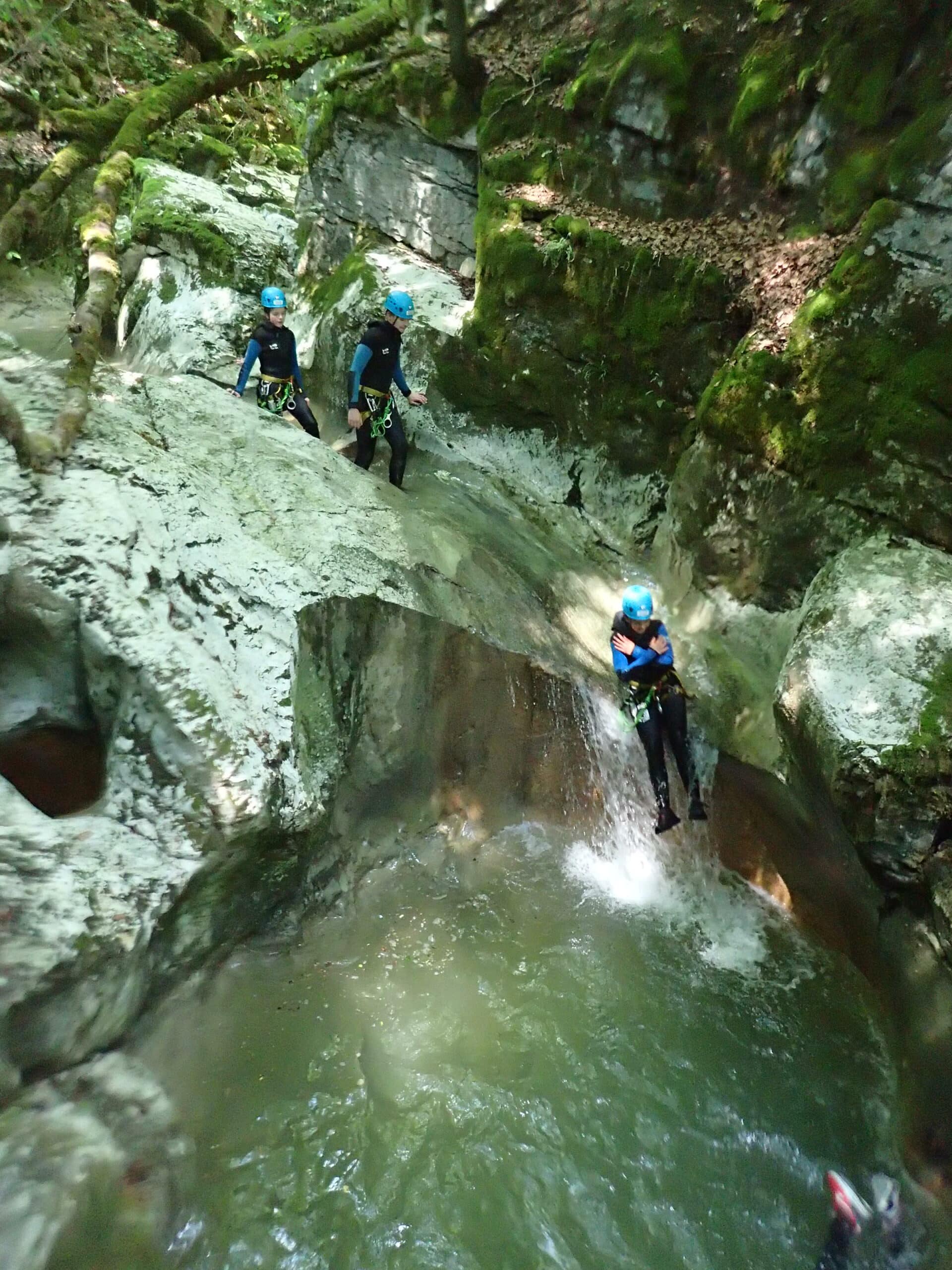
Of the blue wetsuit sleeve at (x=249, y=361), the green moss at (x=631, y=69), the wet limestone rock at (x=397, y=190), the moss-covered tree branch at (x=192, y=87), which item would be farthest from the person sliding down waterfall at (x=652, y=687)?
the wet limestone rock at (x=397, y=190)

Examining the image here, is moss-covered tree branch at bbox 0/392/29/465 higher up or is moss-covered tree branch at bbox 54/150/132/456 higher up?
moss-covered tree branch at bbox 54/150/132/456

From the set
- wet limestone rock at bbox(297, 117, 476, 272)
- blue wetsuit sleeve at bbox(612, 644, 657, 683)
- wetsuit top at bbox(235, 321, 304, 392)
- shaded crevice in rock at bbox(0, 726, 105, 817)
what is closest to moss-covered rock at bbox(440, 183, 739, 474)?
wet limestone rock at bbox(297, 117, 476, 272)

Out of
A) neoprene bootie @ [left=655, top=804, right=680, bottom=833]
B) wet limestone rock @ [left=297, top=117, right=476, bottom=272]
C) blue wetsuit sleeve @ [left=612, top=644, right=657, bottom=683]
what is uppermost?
wet limestone rock @ [left=297, top=117, right=476, bottom=272]

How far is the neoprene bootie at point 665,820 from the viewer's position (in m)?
5.86

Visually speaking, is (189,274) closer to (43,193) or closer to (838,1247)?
(43,193)

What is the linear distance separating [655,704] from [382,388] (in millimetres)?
4272

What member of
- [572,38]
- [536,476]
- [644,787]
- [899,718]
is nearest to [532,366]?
[536,476]

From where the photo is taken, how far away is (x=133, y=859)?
13.0 ft

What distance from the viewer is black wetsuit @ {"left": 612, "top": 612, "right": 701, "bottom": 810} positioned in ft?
19.6

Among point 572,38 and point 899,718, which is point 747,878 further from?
point 572,38

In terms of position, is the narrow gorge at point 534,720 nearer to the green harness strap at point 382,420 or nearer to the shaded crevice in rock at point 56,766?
the shaded crevice in rock at point 56,766

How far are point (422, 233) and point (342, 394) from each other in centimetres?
268

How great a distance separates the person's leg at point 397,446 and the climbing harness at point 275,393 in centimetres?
119

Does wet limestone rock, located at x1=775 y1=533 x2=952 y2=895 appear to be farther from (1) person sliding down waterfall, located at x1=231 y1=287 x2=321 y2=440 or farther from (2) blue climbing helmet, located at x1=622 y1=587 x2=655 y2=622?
(1) person sliding down waterfall, located at x1=231 y1=287 x2=321 y2=440
